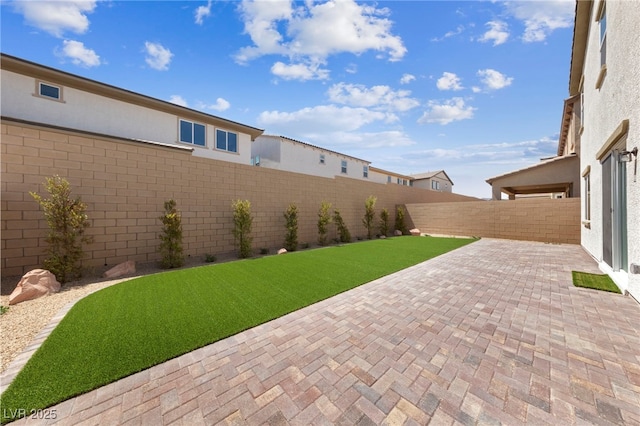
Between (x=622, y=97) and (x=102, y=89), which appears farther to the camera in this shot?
(x=102, y=89)

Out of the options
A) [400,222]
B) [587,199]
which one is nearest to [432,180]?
[400,222]

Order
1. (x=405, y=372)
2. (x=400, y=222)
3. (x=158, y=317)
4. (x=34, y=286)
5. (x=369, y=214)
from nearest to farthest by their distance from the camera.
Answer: (x=405, y=372) → (x=158, y=317) → (x=34, y=286) → (x=369, y=214) → (x=400, y=222)

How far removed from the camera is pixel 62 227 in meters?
5.44

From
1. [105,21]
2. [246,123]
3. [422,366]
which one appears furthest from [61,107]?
[422,366]

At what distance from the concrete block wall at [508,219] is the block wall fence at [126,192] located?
10097 mm

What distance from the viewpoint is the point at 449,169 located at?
115 feet

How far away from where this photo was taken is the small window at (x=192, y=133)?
1154cm

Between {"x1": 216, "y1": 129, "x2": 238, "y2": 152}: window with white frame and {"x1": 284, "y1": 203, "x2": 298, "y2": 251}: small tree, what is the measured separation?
549 centimetres

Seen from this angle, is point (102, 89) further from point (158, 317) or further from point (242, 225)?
point (158, 317)

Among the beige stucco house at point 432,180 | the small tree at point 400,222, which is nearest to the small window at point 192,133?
the small tree at point 400,222

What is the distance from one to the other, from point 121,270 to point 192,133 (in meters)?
7.94

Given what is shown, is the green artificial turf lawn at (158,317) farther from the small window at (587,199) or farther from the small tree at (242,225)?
the small window at (587,199)

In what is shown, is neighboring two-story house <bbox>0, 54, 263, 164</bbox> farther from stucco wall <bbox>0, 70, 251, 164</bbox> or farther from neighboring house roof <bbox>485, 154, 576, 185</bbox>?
neighboring house roof <bbox>485, 154, 576, 185</bbox>


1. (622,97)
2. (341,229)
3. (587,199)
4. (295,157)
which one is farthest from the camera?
(295,157)
